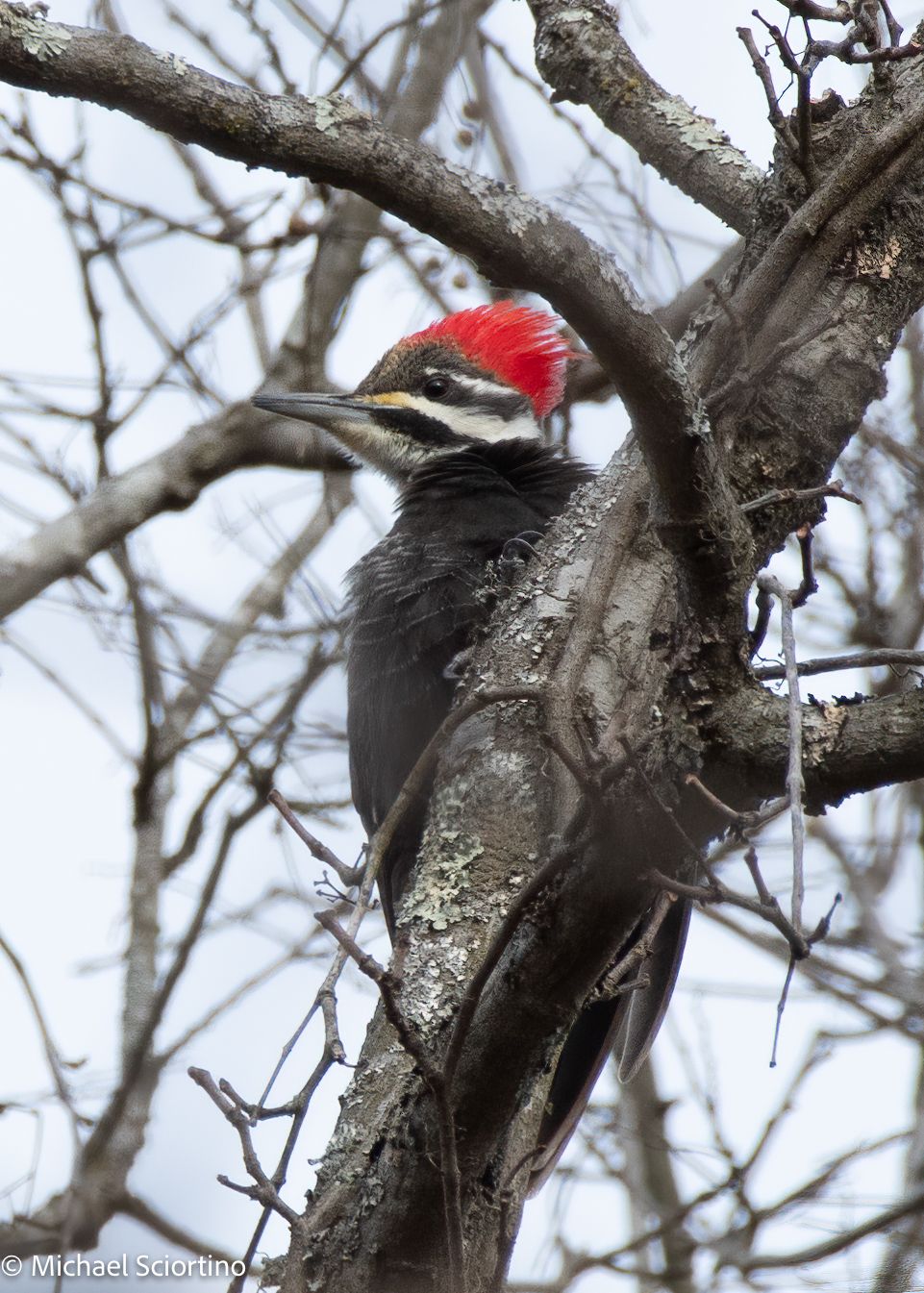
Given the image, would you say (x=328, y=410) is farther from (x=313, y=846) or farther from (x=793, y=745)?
(x=793, y=745)

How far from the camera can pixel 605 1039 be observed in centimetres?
361

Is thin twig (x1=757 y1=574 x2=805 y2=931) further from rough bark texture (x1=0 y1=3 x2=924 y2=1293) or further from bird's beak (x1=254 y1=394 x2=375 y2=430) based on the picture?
bird's beak (x1=254 y1=394 x2=375 y2=430)

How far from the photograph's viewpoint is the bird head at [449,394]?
4.83 meters

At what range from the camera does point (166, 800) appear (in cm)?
518

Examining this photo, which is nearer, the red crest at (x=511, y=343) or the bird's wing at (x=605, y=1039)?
A: the bird's wing at (x=605, y=1039)

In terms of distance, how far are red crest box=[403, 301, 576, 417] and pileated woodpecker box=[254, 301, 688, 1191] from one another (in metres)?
0.08

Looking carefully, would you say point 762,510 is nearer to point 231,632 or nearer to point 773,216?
point 773,216

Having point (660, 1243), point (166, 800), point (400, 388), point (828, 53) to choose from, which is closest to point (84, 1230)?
point (166, 800)

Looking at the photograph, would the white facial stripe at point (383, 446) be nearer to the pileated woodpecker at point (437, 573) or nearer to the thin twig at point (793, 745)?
the pileated woodpecker at point (437, 573)

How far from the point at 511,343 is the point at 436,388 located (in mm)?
354

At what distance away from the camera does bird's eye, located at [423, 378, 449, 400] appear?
4926 millimetres

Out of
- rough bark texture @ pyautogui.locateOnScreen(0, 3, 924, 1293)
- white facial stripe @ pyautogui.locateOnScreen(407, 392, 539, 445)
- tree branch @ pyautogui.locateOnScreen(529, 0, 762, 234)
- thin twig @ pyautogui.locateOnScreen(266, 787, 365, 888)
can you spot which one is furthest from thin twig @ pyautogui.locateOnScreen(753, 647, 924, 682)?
white facial stripe @ pyautogui.locateOnScreen(407, 392, 539, 445)

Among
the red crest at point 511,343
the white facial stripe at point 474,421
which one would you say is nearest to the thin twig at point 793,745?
the white facial stripe at point 474,421

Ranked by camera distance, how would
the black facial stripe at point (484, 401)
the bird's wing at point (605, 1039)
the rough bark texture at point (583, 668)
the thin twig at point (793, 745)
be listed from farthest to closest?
1. the black facial stripe at point (484, 401)
2. the bird's wing at point (605, 1039)
3. the rough bark texture at point (583, 668)
4. the thin twig at point (793, 745)
